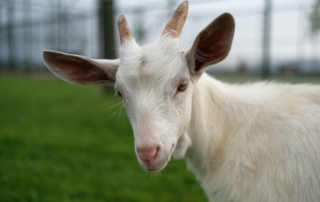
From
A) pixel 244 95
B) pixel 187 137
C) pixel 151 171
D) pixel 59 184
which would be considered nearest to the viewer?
pixel 151 171

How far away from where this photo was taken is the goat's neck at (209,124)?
2.39 meters

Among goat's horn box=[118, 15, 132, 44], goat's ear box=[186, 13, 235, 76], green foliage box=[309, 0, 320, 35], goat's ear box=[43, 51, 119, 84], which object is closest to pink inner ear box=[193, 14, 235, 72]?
goat's ear box=[186, 13, 235, 76]

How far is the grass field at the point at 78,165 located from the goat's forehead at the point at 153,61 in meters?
0.91

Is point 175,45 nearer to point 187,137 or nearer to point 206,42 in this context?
point 206,42

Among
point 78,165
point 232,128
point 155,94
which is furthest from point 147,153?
point 78,165

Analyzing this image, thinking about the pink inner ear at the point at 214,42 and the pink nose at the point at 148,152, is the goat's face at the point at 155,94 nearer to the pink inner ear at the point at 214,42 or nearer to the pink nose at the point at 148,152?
the pink nose at the point at 148,152

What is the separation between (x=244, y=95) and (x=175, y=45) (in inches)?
33.2

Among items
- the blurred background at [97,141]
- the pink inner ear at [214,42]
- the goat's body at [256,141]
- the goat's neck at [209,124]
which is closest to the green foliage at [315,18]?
the blurred background at [97,141]

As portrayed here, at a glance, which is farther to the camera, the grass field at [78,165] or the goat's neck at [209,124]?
the grass field at [78,165]

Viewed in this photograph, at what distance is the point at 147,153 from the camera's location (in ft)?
5.90

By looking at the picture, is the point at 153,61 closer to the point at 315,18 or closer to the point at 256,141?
the point at 256,141

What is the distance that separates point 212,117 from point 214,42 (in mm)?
635

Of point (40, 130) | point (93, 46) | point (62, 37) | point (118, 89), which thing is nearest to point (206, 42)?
point (118, 89)

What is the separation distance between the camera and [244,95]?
8.47 feet
